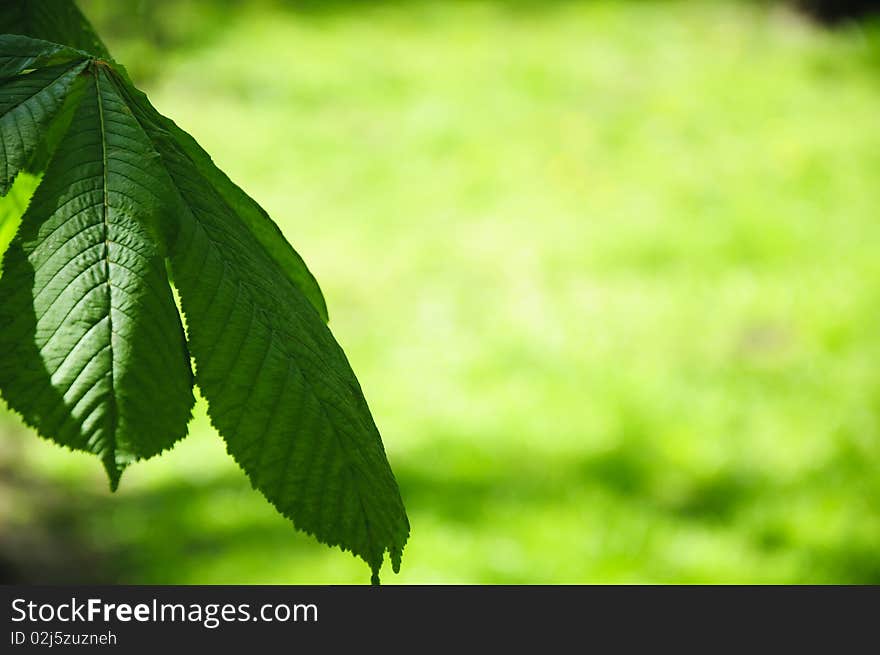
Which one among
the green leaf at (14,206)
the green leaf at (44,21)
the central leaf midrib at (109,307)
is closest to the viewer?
the central leaf midrib at (109,307)

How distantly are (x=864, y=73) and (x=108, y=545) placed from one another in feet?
16.7

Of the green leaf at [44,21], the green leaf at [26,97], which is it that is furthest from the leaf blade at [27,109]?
the green leaf at [44,21]

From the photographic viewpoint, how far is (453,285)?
169 inches

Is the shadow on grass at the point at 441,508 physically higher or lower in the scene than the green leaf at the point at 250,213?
higher

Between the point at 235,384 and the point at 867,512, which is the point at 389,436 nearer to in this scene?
the point at 867,512

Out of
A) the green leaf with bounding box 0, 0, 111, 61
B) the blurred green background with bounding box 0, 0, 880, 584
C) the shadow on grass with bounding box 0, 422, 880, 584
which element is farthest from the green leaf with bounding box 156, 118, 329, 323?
the shadow on grass with bounding box 0, 422, 880, 584

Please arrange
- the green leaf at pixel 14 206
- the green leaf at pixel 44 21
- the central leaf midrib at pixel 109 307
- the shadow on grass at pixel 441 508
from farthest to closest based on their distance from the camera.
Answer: the shadow on grass at pixel 441 508
the green leaf at pixel 44 21
the green leaf at pixel 14 206
the central leaf midrib at pixel 109 307

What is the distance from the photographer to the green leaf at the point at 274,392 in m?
0.56

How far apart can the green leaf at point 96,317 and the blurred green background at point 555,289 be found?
2.32 meters

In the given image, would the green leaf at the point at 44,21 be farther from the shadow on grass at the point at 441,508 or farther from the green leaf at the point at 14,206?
the shadow on grass at the point at 441,508

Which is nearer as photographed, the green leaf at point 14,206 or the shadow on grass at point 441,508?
the green leaf at point 14,206

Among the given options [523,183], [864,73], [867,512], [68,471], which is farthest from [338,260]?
[864,73]

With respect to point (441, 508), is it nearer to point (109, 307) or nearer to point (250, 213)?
point (250, 213)

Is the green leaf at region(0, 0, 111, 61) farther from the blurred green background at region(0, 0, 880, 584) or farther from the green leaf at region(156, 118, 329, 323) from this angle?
the blurred green background at region(0, 0, 880, 584)
